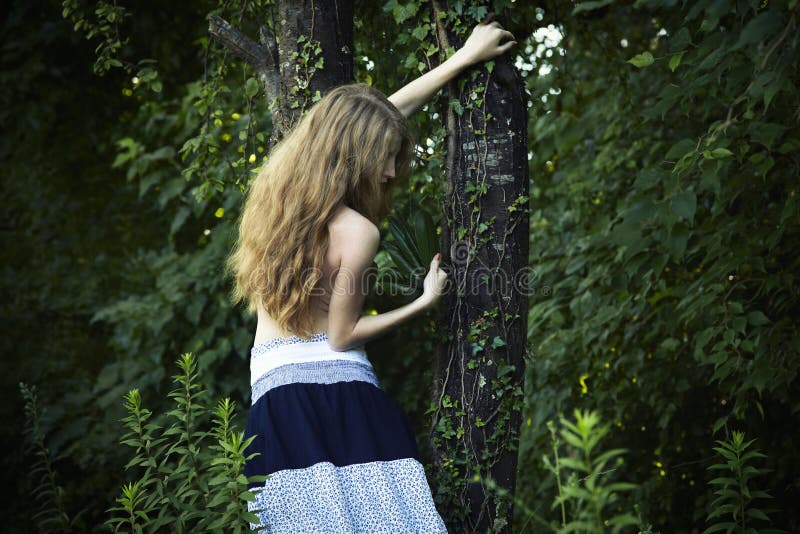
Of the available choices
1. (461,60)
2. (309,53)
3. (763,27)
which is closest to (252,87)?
(309,53)

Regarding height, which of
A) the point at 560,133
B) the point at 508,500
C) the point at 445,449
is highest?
the point at 560,133

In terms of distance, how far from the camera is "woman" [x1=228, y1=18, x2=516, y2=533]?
2.42m

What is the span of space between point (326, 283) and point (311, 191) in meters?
0.31

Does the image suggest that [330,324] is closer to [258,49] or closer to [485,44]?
[485,44]

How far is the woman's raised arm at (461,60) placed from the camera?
2.77 m

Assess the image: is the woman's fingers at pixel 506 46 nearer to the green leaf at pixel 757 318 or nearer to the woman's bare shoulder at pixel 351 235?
the woman's bare shoulder at pixel 351 235

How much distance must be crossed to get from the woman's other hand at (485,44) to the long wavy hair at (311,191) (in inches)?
13.3

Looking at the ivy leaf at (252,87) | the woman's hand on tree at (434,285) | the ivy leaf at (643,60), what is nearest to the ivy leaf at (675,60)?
the ivy leaf at (643,60)

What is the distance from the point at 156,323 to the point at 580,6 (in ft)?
10.9

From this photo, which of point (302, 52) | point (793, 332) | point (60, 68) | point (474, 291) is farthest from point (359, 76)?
point (60, 68)

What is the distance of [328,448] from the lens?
2490mm

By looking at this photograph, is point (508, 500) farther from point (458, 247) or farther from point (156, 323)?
point (156, 323)

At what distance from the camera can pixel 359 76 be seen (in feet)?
12.8

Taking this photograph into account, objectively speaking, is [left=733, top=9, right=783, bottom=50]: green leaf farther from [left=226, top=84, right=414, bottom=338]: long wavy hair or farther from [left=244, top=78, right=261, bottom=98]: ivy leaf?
[left=244, top=78, right=261, bottom=98]: ivy leaf
